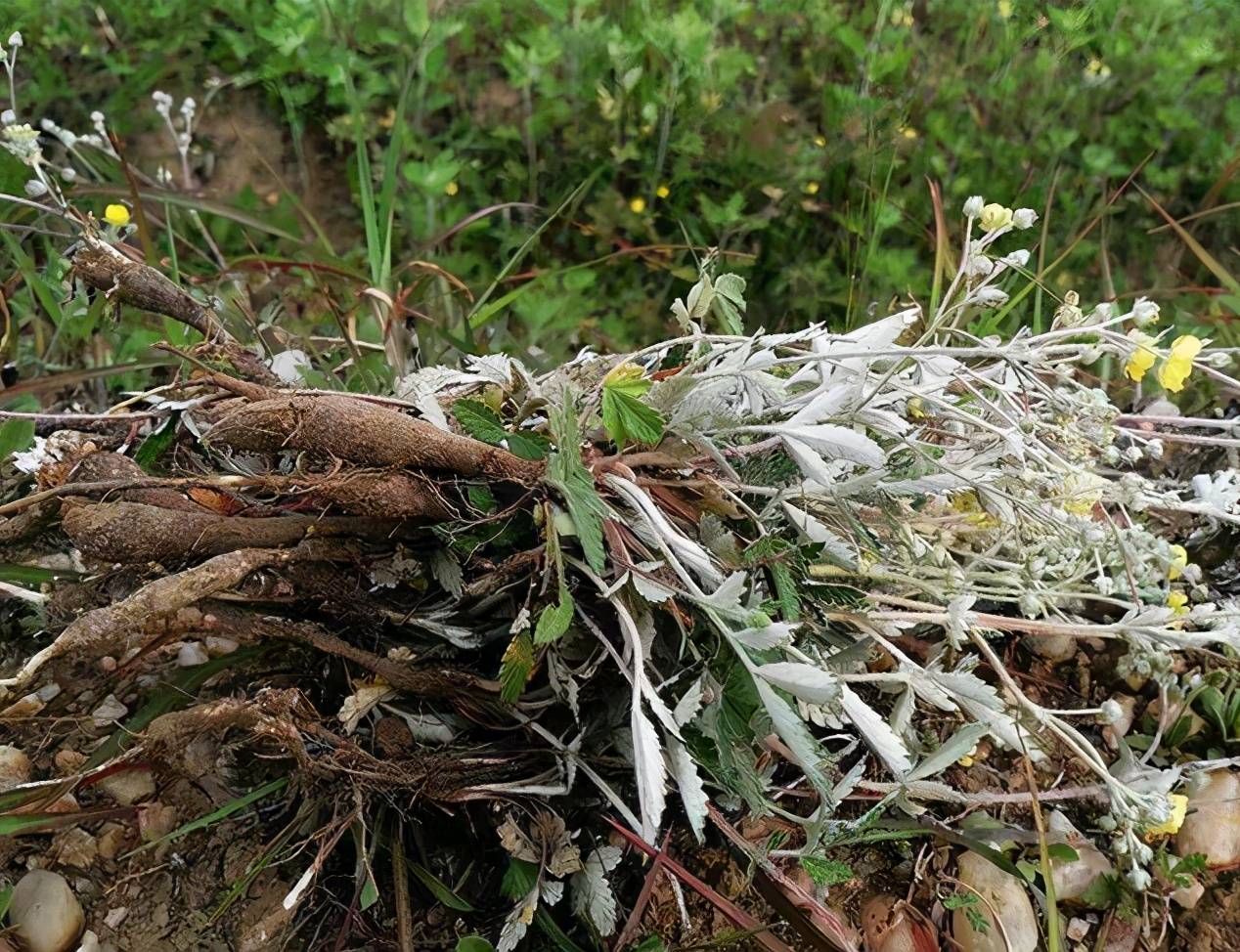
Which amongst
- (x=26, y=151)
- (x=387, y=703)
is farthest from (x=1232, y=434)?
(x=26, y=151)

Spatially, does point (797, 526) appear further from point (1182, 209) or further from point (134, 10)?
point (134, 10)

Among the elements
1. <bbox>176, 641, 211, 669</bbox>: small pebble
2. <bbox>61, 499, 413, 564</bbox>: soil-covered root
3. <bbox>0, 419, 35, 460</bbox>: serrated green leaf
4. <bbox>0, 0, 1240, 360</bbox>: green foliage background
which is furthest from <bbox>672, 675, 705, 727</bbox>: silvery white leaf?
<bbox>0, 0, 1240, 360</bbox>: green foliage background

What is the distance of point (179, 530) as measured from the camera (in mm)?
926

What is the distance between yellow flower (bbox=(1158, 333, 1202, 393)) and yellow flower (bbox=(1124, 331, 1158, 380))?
0.06 feet

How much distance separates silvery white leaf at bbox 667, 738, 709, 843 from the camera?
2.86ft

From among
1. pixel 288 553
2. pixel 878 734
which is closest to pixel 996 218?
pixel 878 734

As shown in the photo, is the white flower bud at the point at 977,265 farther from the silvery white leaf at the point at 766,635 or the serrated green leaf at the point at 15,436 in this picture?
the serrated green leaf at the point at 15,436

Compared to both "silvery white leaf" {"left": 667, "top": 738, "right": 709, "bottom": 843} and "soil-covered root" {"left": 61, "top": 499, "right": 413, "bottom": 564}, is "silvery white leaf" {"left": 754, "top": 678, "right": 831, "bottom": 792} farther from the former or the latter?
"soil-covered root" {"left": 61, "top": 499, "right": 413, "bottom": 564}

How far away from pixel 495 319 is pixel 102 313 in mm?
676

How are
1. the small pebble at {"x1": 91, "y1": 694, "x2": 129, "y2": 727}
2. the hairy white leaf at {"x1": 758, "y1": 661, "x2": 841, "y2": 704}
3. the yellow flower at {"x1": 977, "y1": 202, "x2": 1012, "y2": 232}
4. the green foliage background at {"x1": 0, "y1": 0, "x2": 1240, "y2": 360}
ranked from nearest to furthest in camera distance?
the hairy white leaf at {"x1": 758, "y1": 661, "x2": 841, "y2": 704}, the yellow flower at {"x1": 977, "y1": 202, "x2": 1012, "y2": 232}, the small pebble at {"x1": 91, "y1": 694, "x2": 129, "y2": 727}, the green foliage background at {"x1": 0, "y1": 0, "x2": 1240, "y2": 360}

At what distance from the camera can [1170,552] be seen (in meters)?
1.17

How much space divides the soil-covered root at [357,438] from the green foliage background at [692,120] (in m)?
1.10

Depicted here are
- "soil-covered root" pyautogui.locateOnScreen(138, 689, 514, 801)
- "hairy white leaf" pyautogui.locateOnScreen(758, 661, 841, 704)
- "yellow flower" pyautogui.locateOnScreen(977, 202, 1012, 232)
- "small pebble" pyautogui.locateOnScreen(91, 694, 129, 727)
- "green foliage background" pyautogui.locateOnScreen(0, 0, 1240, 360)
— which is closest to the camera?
"hairy white leaf" pyautogui.locateOnScreen(758, 661, 841, 704)

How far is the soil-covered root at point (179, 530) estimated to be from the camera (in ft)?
2.88
